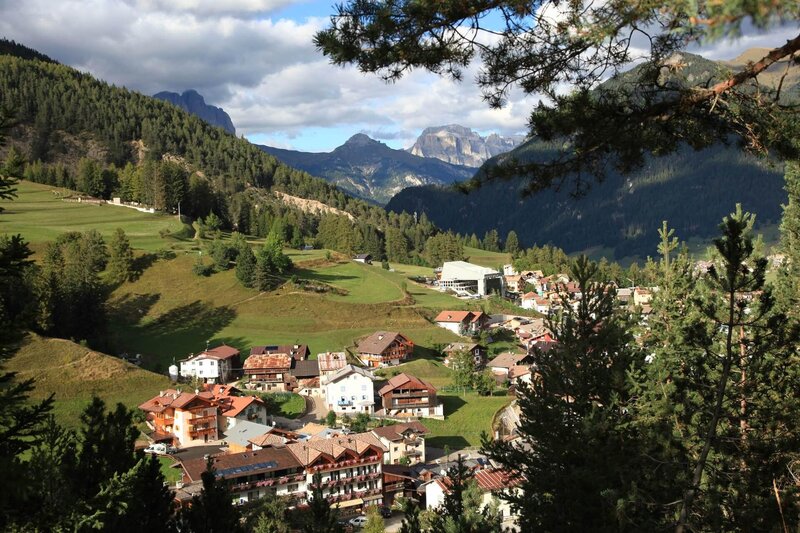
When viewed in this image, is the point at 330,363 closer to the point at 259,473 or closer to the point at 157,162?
the point at 259,473

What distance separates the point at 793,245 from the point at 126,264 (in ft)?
198

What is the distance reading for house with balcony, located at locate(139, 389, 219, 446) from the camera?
3934 centimetres

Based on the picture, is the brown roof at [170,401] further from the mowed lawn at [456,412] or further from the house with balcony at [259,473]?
the mowed lawn at [456,412]

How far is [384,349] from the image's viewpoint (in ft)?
184

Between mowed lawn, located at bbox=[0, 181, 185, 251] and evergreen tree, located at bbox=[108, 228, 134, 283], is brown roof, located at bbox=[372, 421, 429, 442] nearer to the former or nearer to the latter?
evergreen tree, located at bbox=[108, 228, 134, 283]

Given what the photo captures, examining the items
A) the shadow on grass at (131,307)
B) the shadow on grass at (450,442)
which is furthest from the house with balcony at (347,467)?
the shadow on grass at (131,307)

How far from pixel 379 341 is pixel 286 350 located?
848 cm

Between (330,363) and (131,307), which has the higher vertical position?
(131,307)

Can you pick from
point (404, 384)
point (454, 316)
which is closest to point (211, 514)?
point (404, 384)

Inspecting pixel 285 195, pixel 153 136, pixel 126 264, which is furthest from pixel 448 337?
pixel 153 136

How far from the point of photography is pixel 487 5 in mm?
7367

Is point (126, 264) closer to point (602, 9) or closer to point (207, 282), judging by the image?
point (207, 282)

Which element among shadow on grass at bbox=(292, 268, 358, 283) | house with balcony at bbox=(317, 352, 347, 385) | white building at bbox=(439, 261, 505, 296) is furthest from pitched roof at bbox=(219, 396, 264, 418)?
white building at bbox=(439, 261, 505, 296)

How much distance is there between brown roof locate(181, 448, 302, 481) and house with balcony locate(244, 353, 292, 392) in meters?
18.1
